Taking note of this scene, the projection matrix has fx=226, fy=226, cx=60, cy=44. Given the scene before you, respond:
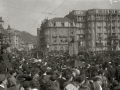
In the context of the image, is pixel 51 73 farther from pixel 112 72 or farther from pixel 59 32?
pixel 59 32

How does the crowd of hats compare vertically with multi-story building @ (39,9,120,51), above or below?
below

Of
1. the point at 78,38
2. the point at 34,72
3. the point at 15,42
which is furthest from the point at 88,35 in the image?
the point at 34,72

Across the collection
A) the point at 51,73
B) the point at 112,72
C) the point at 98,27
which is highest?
the point at 98,27

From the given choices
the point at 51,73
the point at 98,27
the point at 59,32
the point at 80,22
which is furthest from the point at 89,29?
the point at 51,73

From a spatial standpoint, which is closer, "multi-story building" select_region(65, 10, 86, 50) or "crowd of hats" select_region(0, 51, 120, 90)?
"crowd of hats" select_region(0, 51, 120, 90)

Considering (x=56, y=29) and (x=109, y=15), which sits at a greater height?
(x=109, y=15)

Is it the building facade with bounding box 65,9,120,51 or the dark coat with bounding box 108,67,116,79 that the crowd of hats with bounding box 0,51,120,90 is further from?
the building facade with bounding box 65,9,120,51

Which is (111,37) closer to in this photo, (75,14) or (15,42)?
(75,14)

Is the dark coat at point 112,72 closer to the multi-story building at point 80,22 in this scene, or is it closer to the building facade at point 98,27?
the building facade at point 98,27

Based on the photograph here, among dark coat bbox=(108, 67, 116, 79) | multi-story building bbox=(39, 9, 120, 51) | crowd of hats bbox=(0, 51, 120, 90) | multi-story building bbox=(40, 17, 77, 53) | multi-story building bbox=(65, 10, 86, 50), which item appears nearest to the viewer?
crowd of hats bbox=(0, 51, 120, 90)

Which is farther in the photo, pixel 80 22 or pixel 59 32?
pixel 80 22

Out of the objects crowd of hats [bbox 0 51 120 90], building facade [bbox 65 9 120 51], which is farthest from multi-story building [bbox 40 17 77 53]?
crowd of hats [bbox 0 51 120 90]
